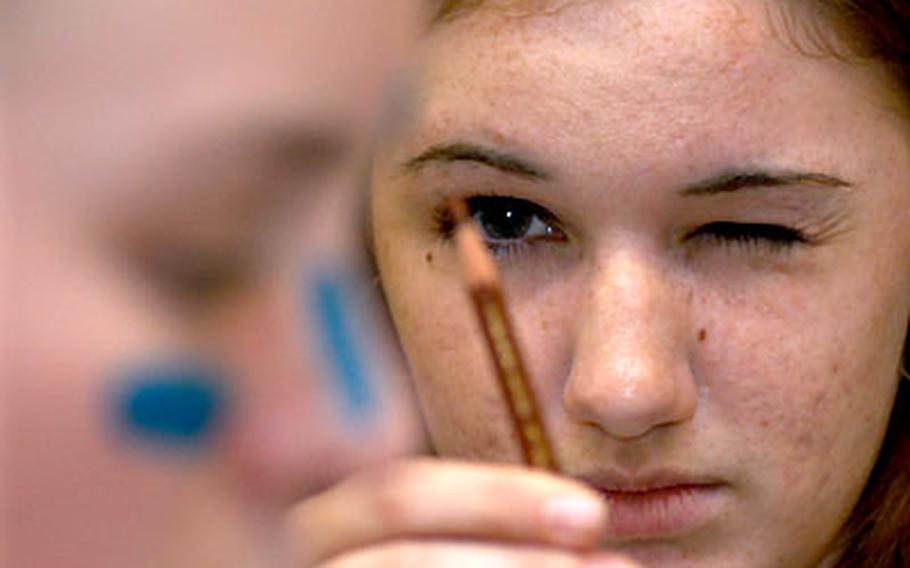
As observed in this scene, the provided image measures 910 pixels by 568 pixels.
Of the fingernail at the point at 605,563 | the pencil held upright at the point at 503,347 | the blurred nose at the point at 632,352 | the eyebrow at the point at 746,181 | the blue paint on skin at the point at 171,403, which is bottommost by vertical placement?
the blue paint on skin at the point at 171,403

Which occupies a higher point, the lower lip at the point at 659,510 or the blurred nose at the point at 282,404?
the lower lip at the point at 659,510

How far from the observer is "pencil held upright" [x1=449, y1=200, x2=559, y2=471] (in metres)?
0.56

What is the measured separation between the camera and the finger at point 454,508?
560 millimetres

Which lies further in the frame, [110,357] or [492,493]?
[492,493]

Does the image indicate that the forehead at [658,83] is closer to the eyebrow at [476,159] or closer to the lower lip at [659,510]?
the eyebrow at [476,159]

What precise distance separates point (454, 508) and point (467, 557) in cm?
2

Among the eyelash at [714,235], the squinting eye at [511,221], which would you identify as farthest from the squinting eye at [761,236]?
the squinting eye at [511,221]

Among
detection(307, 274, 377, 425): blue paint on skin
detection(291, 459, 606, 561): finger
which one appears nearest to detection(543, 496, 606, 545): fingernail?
detection(291, 459, 606, 561): finger

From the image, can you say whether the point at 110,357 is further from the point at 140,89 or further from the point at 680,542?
the point at 680,542

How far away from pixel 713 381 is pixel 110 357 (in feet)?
1.81

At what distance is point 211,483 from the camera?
0.39 metres

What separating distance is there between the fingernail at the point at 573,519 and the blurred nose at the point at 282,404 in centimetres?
15

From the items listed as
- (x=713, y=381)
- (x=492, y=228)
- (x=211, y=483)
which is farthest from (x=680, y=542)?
(x=211, y=483)

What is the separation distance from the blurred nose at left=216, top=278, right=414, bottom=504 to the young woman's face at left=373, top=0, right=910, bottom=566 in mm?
385
